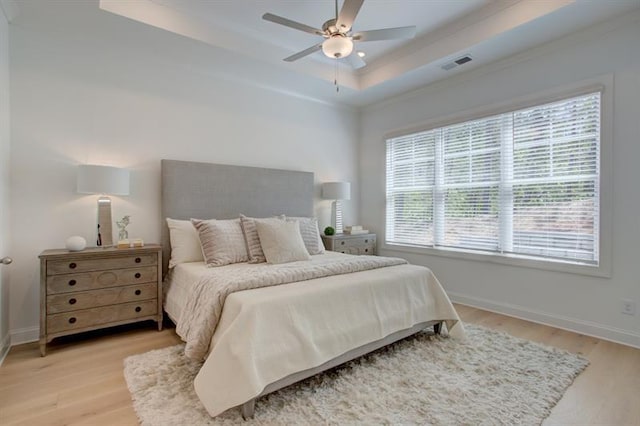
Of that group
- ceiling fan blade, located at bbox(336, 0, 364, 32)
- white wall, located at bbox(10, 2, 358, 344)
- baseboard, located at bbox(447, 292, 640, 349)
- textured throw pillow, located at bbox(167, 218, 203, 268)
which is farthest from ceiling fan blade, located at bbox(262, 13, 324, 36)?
baseboard, located at bbox(447, 292, 640, 349)

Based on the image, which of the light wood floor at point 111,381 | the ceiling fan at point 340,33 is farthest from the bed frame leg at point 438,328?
the ceiling fan at point 340,33

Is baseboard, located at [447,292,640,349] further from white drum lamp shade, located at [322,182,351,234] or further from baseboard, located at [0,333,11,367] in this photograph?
baseboard, located at [0,333,11,367]

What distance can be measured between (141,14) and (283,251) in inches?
95.4

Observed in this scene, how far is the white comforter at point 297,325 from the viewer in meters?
1.70

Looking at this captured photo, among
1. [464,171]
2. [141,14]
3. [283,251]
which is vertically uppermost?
[141,14]

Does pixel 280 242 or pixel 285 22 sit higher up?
pixel 285 22

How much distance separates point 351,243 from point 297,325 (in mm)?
2735

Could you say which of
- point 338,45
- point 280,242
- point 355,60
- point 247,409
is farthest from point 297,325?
point 355,60

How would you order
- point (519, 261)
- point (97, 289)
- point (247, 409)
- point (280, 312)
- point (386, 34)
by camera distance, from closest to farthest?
point (247, 409) < point (280, 312) < point (386, 34) < point (97, 289) < point (519, 261)

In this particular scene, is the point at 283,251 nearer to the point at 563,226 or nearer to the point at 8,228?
the point at 8,228

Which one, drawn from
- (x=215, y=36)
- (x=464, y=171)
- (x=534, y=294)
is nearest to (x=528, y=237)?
(x=534, y=294)

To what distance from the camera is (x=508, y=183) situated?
11.5 feet

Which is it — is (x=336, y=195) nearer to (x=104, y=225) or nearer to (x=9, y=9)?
(x=104, y=225)

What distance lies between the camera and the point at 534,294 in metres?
3.31
